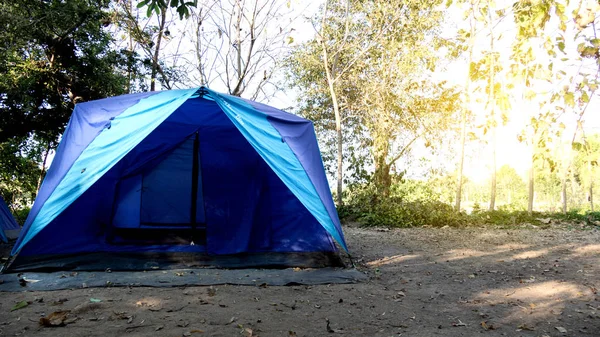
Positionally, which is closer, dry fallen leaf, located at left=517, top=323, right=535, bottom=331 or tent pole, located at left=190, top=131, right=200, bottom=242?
dry fallen leaf, located at left=517, top=323, right=535, bottom=331

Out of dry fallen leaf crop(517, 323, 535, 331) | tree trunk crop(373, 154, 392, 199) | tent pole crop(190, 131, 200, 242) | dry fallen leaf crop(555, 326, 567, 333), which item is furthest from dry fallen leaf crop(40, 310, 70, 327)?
tree trunk crop(373, 154, 392, 199)

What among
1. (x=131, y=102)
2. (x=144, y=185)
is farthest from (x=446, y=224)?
(x=131, y=102)

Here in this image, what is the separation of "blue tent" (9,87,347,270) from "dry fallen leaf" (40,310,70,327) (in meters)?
1.12

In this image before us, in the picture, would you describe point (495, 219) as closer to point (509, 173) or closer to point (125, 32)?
point (125, 32)

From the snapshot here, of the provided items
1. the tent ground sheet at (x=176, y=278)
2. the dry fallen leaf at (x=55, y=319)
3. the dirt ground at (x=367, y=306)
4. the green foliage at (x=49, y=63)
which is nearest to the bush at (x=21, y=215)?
the green foliage at (x=49, y=63)

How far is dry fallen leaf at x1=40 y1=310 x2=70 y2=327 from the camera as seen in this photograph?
2.29 m

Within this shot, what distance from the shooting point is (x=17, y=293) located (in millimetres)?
2910

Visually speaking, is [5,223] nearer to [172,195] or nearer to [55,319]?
[172,195]

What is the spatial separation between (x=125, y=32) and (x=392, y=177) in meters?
6.83

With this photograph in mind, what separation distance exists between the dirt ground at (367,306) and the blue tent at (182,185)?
0.73 meters

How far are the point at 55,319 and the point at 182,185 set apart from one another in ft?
8.19

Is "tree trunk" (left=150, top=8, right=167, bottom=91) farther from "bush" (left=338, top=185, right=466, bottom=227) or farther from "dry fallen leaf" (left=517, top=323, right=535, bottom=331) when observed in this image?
"dry fallen leaf" (left=517, top=323, right=535, bottom=331)

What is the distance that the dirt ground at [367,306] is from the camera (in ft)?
7.67

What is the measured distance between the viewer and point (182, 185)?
4.76m
